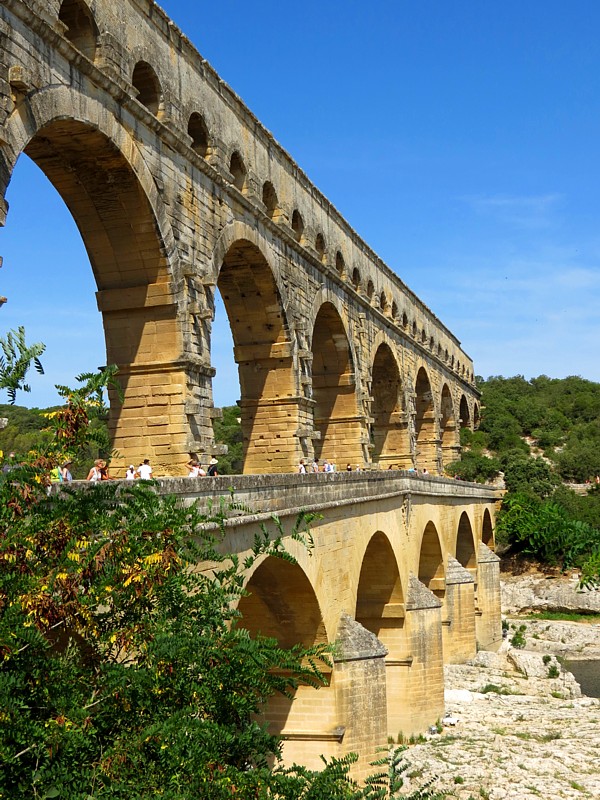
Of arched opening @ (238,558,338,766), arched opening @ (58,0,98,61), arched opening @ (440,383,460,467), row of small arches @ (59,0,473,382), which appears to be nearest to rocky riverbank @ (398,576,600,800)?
arched opening @ (238,558,338,766)

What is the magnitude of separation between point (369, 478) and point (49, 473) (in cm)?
1023

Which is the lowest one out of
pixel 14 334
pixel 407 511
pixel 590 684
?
pixel 590 684

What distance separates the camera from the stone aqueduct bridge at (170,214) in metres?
11.3

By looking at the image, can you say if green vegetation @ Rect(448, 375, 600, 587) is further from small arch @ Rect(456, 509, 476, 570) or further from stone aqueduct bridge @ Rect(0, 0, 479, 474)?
stone aqueduct bridge @ Rect(0, 0, 479, 474)

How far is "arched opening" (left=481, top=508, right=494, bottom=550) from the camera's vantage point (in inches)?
1399

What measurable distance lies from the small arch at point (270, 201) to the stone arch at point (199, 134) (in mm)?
3348

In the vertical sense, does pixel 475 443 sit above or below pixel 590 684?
above

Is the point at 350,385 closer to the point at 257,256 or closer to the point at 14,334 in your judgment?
the point at 257,256

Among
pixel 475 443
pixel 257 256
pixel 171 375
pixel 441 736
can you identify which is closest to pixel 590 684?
pixel 441 736

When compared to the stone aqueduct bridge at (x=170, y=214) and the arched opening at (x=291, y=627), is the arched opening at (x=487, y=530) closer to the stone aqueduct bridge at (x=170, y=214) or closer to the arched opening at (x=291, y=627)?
the stone aqueduct bridge at (x=170, y=214)

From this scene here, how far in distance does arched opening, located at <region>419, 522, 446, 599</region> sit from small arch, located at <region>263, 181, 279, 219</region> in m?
9.98

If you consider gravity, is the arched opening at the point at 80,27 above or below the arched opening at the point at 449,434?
above

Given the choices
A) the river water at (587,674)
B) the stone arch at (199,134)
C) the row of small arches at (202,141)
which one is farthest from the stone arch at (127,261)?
the river water at (587,674)

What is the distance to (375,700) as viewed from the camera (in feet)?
45.7
